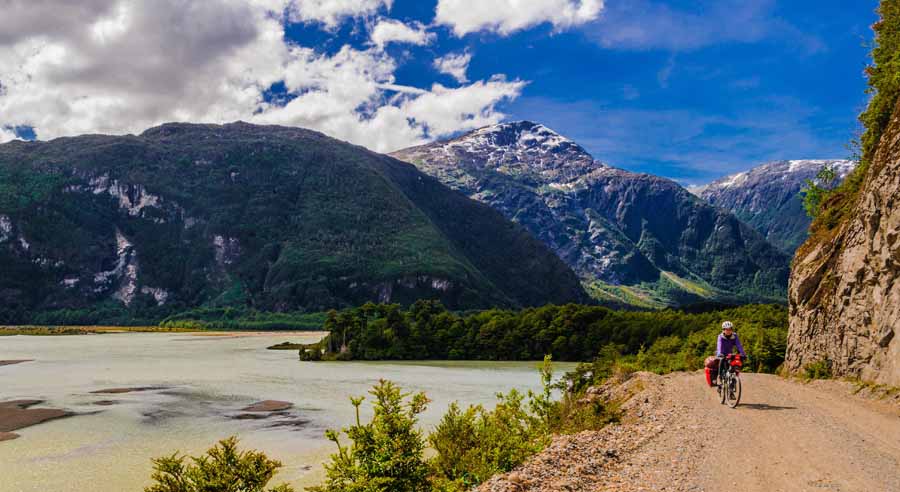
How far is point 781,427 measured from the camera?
54.7 ft

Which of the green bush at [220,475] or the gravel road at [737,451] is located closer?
the gravel road at [737,451]

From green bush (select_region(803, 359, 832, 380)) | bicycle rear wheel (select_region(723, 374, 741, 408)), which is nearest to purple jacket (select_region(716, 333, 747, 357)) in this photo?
bicycle rear wheel (select_region(723, 374, 741, 408))

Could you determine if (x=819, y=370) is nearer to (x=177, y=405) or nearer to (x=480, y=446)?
(x=480, y=446)

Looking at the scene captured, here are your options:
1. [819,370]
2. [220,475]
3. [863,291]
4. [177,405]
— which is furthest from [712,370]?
[177,405]

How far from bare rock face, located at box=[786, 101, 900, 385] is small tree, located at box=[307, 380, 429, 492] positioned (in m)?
16.1

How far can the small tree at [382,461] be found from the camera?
15.0 m

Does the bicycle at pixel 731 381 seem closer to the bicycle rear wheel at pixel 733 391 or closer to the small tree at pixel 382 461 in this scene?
the bicycle rear wheel at pixel 733 391

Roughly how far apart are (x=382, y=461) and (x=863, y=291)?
20.1 metres

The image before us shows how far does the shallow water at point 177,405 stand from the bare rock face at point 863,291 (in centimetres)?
2256

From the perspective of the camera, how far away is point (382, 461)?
15.4 metres

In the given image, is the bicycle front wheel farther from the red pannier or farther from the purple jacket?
→ the red pannier

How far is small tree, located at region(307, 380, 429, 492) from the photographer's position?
1504cm

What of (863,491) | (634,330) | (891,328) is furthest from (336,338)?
(863,491)

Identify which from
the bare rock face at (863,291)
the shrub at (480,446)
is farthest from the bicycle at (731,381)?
the shrub at (480,446)
